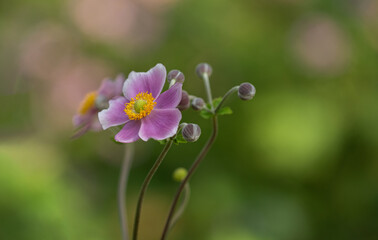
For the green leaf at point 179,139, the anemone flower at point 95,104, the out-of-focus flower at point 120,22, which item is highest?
the green leaf at point 179,139

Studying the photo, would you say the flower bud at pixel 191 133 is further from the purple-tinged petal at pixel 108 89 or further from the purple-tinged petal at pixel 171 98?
the purple-tinged petal at pixel 108 89

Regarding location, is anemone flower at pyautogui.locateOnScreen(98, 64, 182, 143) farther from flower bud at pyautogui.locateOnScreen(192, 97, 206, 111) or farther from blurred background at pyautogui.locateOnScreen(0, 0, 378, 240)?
blurred background at pyautogui.locateOnScreen(0, 0, 378, 240)

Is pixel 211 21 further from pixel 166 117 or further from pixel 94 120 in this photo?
pixel 166 117

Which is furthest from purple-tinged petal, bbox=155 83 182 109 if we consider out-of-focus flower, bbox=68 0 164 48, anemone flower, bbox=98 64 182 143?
out-of-focus flower, bbox=68 0 164 48

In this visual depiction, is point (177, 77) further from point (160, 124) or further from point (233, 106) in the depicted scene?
point (233, 106)

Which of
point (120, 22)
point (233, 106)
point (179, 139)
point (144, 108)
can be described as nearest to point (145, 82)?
point (144, 108)

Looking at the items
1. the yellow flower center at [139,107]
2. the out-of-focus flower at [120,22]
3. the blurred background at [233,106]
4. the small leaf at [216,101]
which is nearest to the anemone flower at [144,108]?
the yellow flower center at [139,107]
